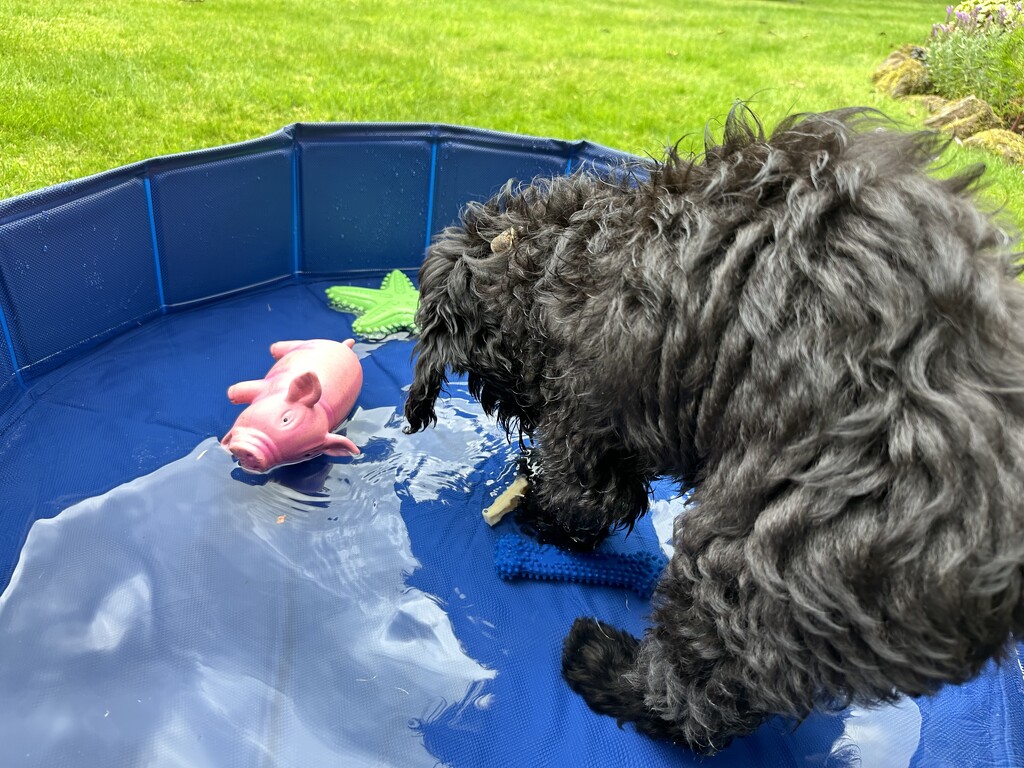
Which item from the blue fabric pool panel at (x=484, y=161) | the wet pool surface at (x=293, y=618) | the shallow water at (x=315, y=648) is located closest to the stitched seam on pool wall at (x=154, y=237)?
the wet pool surface at (x=293, y=618)

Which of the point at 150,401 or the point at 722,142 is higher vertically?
the point at 722,142

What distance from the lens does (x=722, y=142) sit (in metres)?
2.07

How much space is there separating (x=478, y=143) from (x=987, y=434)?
3278 millimetres

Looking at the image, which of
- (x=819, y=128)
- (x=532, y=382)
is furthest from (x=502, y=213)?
(x=819, y=128)

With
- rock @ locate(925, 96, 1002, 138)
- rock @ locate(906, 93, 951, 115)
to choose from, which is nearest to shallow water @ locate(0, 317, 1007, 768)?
rock @ locate(925, 96, 1002, 138)

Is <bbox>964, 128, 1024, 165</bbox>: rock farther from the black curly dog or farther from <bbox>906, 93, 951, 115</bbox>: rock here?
the black curly dog

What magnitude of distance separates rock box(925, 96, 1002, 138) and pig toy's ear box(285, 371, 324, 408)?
6844 mm

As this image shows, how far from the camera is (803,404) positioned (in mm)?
1566

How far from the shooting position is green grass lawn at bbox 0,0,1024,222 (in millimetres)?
5074

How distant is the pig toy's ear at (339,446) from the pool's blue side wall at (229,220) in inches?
53.5

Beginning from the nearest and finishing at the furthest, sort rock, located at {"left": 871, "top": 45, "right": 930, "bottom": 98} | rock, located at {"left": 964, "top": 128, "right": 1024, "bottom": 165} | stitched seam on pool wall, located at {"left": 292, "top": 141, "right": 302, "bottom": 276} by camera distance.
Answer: stitched seam on pool wall, located at {"left": 292, "top": 141, "right": 302, "bottom": 276} < rock, located at {"left": 964, "top": 128, "right": 1024, "bottom": 165} < rock, located at {"left": 871, "top": 45, "right": 930, "bottom": 98}

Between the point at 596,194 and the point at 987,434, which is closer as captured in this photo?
the point at 987,434

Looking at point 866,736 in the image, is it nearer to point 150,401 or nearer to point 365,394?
point 365,394

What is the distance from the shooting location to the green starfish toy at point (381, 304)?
3.95 metres
